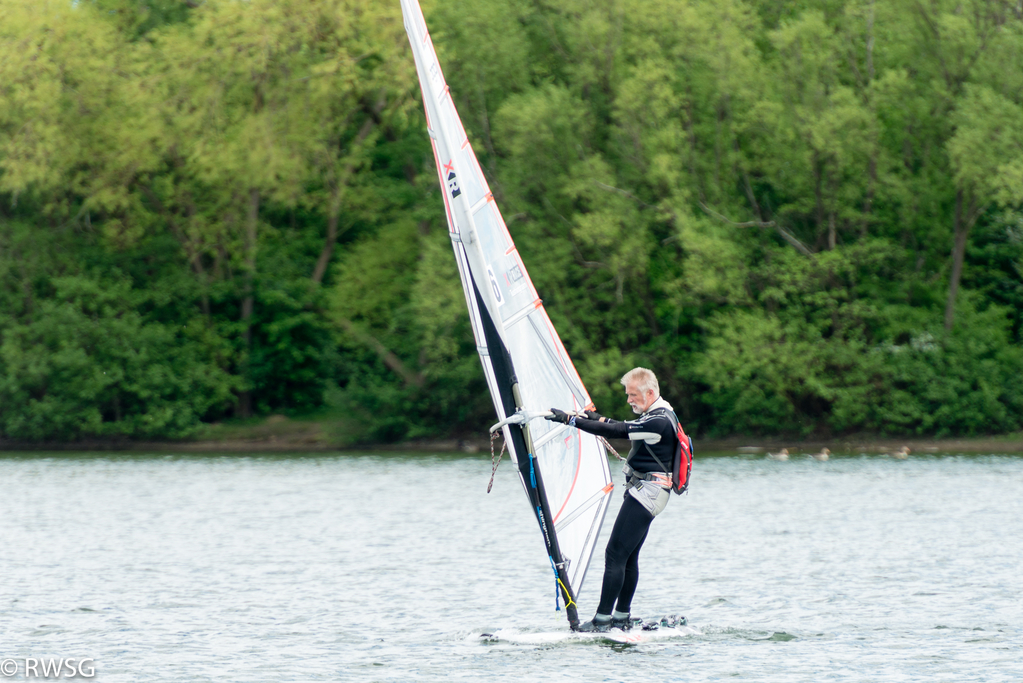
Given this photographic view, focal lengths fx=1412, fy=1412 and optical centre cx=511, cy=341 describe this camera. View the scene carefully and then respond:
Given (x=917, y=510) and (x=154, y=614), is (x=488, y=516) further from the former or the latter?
(x=154, y=614)

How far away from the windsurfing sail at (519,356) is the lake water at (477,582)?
1019mm

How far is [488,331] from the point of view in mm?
10586

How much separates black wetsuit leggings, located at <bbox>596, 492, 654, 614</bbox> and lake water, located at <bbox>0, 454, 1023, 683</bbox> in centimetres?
47

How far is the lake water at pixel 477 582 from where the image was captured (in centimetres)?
1059

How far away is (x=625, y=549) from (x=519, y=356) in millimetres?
1632

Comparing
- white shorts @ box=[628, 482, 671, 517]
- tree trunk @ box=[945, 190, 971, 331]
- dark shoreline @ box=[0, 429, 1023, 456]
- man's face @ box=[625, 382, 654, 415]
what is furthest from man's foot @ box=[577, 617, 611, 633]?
tree trunk @ box=[945, 190, 971, 331]

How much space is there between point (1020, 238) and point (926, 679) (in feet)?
103

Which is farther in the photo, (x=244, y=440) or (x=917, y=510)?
→ (x=244, y=440)

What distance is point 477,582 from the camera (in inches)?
596

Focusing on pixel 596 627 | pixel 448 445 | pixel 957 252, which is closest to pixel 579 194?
pixel 448 445

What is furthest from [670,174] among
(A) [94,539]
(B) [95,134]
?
(A) [94,539]

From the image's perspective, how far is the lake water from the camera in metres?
10.6

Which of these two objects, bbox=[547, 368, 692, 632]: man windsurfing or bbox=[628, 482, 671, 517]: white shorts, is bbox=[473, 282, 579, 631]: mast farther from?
bbox=[628, 482, 671, 517]: white shorts

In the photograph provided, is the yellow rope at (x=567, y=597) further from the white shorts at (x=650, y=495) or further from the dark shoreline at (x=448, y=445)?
the dark shoreline at (x=448, y=445)
